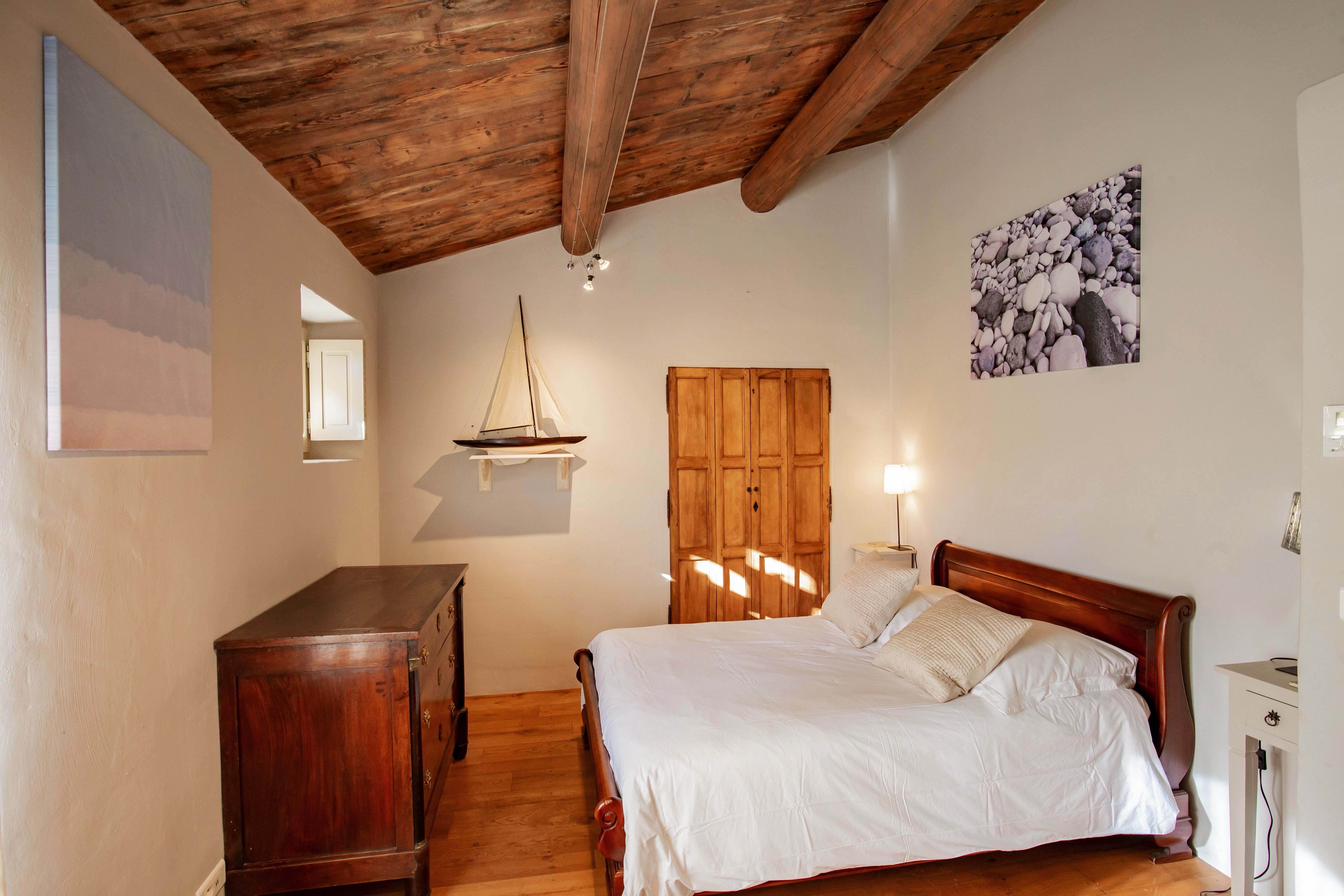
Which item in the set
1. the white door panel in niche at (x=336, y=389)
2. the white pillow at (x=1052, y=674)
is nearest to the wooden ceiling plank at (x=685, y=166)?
the white door panel in niche at (x=336, y=389)

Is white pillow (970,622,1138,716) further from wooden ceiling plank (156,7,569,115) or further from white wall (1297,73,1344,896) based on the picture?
wooden ceiling plank (156,7,569,115)

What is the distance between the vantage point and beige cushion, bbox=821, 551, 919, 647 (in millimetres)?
3047

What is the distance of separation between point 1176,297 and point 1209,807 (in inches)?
71.0

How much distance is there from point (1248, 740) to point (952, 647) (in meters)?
0.85

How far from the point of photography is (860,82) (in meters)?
2.79

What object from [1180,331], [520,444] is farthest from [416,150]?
[1180,331]

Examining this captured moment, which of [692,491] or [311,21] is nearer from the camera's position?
[311,21]

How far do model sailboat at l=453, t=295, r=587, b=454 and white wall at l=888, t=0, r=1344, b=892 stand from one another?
7.94 feet

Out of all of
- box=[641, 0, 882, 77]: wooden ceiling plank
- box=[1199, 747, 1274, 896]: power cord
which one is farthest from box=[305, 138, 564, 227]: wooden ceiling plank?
box=[1199, 747, 1274, 896]: power cord

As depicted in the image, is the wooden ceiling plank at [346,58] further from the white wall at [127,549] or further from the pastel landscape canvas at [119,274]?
the pastel landscape canvas at [119,274]

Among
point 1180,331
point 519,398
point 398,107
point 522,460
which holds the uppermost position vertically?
point 398,107

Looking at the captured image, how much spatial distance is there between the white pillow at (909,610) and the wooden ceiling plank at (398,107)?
257 centimetres

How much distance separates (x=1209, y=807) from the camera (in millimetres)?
2346

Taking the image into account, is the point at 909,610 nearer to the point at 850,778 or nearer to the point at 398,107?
the point at 850,778
